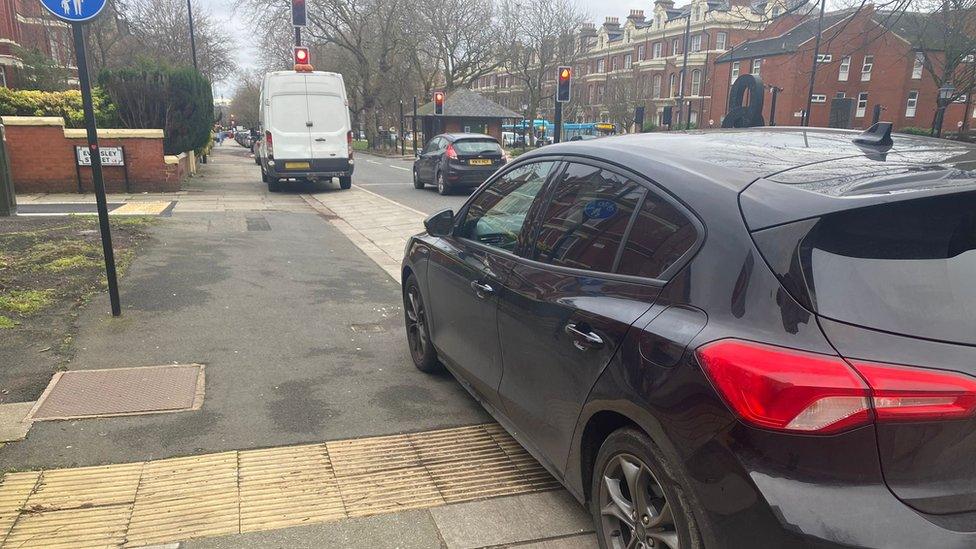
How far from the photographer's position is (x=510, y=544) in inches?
112

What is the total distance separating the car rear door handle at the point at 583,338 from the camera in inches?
95.7

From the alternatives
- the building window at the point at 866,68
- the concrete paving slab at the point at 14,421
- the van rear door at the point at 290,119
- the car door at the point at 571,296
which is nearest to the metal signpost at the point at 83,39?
the concrete paving slab at the point at 14,421

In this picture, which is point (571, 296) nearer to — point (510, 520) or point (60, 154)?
point (510, 520)

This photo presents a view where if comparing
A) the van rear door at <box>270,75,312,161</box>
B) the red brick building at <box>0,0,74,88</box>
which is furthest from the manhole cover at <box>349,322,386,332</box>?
the red brick building at <box>0,0,74,88</box>

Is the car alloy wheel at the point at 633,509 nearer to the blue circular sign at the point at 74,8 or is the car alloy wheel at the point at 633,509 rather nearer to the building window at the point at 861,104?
the blue circular sign at the point at 74,8

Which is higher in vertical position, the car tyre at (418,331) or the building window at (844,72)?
the building window at (844,72)

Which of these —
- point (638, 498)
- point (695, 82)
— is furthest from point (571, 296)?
point (695, 82)

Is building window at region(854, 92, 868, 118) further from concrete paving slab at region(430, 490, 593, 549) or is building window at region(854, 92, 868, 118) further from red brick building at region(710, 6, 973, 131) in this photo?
concrete paving slab at region(430, 490, 593, 549)

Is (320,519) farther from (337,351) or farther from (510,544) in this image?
(337,351)

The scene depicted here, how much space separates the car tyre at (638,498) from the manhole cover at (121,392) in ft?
9.08

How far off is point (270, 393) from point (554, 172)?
248cm

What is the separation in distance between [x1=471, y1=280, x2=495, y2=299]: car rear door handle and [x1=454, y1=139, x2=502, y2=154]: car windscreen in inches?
571

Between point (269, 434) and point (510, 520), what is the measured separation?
1.59 meters

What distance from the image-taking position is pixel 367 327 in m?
5.93
